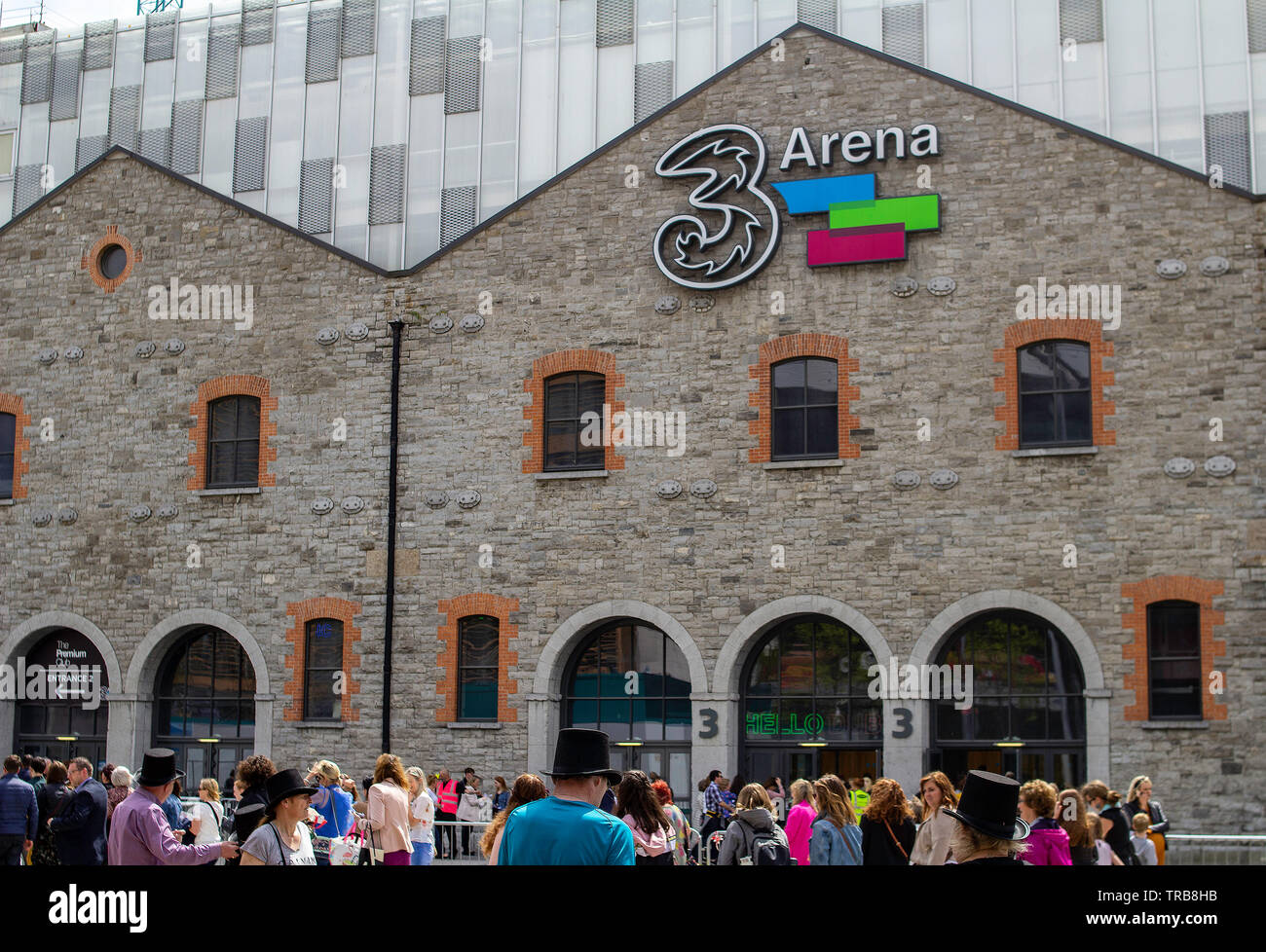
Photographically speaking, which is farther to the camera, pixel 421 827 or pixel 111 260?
pixel 111 260

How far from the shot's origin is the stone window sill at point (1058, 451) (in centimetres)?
2144

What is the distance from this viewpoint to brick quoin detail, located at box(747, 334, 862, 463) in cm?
2264

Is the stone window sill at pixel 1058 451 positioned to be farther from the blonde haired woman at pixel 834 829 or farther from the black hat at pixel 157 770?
the black hat at pixel 157 770

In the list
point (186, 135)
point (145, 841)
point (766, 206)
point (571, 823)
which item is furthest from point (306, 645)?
point (571, 823)

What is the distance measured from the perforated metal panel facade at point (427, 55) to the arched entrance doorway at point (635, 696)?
13912mm

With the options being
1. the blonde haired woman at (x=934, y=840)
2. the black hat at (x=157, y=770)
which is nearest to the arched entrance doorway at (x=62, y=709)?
the black hat at (x=157, y=770)

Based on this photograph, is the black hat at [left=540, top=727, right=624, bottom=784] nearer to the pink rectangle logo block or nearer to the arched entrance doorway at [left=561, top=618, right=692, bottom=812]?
the arched entrance doorway at [left=561, top=618, right=692, bottom=812]

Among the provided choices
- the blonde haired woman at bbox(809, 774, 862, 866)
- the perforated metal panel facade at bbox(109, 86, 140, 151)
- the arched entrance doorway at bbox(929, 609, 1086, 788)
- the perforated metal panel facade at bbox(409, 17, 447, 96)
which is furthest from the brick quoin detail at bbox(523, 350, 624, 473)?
the perforated metal panel facade at bbox(109, 86, 140, 151)

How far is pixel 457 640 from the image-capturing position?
79.3ft

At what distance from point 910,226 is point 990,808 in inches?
686

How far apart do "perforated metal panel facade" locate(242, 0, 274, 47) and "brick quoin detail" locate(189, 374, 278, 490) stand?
11.2 meters

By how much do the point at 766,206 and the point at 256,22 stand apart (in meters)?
16.1

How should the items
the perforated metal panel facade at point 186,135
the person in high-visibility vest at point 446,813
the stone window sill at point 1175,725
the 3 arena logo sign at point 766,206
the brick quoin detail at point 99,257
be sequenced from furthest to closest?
the perforated metal panel facade at point 186,135 → the brick quoin detail at point 99,257 → the 3 arena logo sign at point 766,206 → the person in high-visibility vest at point 446,813 → the stone window sill at point 1175,725

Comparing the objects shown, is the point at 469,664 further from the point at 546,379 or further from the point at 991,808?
the point at 991,808
